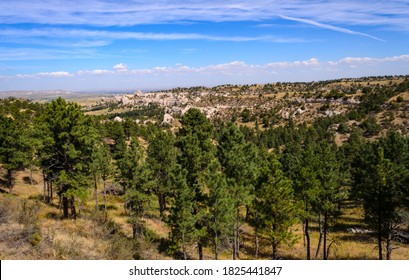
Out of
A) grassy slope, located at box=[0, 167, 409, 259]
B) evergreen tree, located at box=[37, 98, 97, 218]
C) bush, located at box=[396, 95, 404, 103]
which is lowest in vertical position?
grassy slope, located at box=[0, 167, 409, 259]

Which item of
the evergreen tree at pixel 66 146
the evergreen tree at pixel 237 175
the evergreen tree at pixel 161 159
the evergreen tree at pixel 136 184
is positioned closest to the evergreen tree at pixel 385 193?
the evergreen tree at pixel 237 175

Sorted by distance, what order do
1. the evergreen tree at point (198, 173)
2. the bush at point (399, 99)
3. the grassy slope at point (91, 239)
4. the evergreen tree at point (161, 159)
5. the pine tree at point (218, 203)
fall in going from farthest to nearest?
the bush at point (399, 99)
the evergreen tree at point (161, 159)
the evergreen tree at point (198, 173)
the pine tree at point (218, 203)
the grassy slope at point (91, 239)

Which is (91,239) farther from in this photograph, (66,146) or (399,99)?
(399,99)

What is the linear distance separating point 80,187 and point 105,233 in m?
5.39

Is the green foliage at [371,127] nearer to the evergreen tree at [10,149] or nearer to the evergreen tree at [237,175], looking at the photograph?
the evergreen tree at [237,175]

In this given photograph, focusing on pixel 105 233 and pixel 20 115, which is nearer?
pixel 105 233

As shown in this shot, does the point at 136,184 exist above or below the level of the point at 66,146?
below

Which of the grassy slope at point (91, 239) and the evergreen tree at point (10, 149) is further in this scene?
the evergreen tree at point (10, 149)

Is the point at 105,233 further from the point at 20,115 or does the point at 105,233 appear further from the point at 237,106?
the point at 237,106

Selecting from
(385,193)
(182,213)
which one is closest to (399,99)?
(385,193)

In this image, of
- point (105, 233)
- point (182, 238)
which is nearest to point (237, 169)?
point (182, 238)

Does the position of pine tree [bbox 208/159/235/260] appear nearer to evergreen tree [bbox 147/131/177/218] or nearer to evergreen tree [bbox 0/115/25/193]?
evergreen tree [bbox 147/131/177/218]

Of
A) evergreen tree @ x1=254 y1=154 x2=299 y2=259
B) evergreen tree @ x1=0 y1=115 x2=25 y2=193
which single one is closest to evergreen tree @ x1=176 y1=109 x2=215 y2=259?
evergreen tree @ x1=254 y1=154 x2=299 y2=259

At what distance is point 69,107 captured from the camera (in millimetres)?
26484
